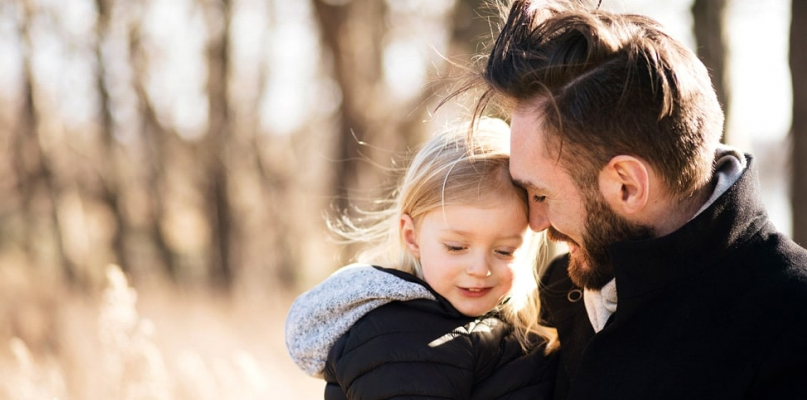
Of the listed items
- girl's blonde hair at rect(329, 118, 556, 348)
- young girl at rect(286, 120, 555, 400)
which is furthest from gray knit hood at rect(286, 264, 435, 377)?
girl's blonde hair at rect(329, 118, 556, 348)

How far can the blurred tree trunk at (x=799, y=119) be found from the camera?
15.0 feet

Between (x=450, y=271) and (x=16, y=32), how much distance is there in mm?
11185

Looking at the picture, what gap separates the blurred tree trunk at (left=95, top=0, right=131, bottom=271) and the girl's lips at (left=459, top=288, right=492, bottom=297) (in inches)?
457

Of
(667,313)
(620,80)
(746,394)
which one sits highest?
(620,80)

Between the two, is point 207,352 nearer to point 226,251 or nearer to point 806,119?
point 806,119

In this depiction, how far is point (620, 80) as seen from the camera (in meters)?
2.41

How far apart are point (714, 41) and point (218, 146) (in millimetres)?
11398

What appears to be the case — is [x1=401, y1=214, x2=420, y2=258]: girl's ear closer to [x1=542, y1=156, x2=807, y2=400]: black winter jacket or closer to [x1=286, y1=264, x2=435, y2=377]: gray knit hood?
[x1=286, y1=264, x2=435, y2=377]: gray knit hood

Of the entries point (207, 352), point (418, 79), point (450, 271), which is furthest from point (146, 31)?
point (450, 271)

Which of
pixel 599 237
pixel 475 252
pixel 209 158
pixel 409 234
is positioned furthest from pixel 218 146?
pixel 599 237

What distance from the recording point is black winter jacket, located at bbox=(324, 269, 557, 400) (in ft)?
7.98

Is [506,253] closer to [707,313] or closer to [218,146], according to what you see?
[707,313]

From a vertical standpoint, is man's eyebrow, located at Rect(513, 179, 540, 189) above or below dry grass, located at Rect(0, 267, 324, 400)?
above

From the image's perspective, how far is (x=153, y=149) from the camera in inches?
586
